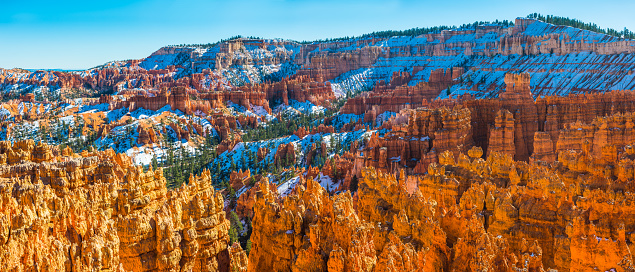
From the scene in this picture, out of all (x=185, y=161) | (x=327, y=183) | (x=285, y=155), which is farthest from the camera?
(x=185, y=161)

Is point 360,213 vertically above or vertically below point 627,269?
below

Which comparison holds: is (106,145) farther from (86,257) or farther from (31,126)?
(86,257)

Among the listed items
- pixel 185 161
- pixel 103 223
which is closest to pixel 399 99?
pixel 185 161

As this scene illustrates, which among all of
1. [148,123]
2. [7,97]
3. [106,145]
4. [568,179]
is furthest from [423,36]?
[568,179]

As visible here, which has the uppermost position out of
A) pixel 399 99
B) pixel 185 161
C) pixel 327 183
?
pixel 399 99

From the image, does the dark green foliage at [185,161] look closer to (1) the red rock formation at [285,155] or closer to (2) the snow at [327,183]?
(1) the red rock formation at [285,155]

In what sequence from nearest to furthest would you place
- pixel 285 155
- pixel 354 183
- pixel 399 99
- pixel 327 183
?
1. pixel 354 183
2. pixel 327 183
3. pixel 285 155
4. pixel 399 99

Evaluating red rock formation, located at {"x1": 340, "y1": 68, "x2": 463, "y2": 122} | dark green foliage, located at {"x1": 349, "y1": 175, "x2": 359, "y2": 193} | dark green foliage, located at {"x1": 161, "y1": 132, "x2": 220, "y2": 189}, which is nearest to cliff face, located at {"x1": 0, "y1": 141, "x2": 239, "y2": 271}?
dark green foliage, located at {"x1": 349, "y1": 175, "x2": 359, "y2": 193}

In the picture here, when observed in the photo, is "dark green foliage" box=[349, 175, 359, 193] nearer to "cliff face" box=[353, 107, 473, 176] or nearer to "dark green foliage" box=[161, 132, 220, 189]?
"cliff face" box=[353, 107, 473, 176]

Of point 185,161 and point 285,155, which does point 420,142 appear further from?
point 185,161
